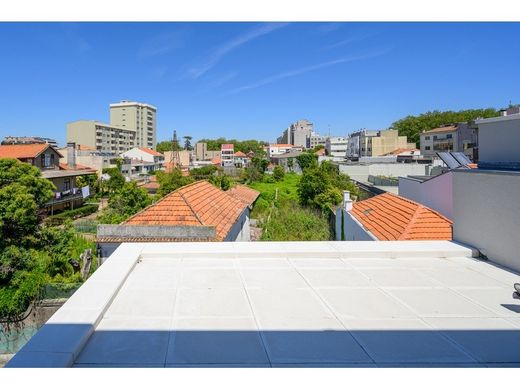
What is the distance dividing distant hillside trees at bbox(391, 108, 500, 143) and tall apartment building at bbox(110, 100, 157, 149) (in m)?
75.8

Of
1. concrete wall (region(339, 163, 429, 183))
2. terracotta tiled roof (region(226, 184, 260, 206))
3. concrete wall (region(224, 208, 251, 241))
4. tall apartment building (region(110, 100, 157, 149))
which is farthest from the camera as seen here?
tall apartment building (region(110, 100, 157, 149))

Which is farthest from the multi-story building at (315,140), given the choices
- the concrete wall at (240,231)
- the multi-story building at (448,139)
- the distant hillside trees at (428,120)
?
the concrete wall at (240,231)

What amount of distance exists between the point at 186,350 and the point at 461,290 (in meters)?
2.87

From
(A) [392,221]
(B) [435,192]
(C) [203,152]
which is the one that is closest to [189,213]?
(A) [392,221]

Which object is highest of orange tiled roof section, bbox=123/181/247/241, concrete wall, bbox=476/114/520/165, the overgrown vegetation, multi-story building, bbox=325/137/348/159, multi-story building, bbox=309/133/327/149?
multi-story building, bbox=309/133/327/149

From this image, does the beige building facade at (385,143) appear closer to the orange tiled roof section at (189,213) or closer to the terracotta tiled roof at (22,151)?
the terracotta tiled roof at (22,151)

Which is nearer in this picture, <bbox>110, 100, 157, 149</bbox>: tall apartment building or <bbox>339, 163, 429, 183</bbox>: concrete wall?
<bbox>339, 163, 429, 183</bbox>: concrete wall

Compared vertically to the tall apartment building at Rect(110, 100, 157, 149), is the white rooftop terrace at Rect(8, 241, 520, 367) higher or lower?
lower

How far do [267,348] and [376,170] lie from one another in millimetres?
40503

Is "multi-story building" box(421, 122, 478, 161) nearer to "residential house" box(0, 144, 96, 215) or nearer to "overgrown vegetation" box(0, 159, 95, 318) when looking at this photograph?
"residential house" box(0, 144, 96, 215)

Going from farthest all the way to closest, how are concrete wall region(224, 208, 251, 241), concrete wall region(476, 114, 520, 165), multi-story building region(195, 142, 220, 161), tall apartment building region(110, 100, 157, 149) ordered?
1. multi-story building region(195, 142, 220, 161)
2. tall apartment building region(110, 100, 157, 149)
3. concrete wall region(224, 208, 251, 241)
4. concrete wall region(476, 114, 520, 165)

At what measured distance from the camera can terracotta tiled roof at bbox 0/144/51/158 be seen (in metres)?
37.0

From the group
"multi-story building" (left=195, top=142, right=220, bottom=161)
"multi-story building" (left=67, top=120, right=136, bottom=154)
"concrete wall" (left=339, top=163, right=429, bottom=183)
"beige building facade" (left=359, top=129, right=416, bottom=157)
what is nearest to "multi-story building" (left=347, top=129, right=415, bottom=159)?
"beige building facade" (left=359, top=129, right=416, bottom=157)

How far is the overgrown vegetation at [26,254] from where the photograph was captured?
11109 millimetres
